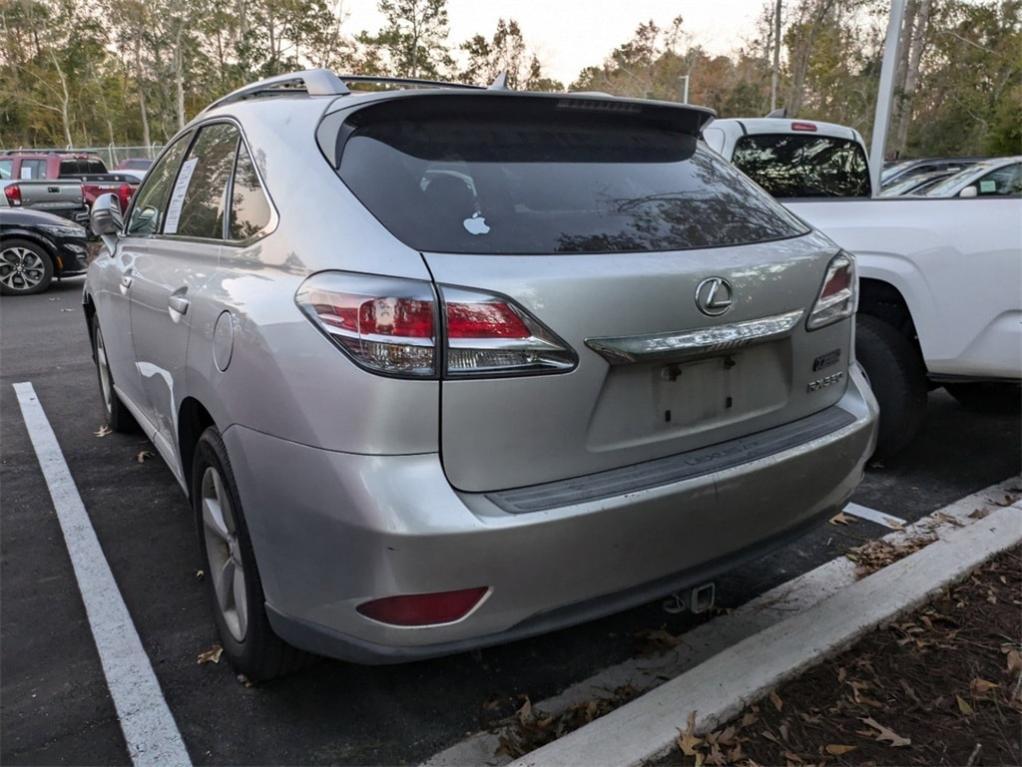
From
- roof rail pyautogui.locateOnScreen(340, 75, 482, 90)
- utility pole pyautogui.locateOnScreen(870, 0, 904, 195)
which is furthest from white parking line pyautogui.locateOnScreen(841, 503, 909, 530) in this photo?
utility pole pyautogui.locateOnScreen(870, 0, 904, 195)

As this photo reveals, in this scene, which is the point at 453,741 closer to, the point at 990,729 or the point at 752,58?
the point at 990,729

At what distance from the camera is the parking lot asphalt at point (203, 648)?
2.34 m

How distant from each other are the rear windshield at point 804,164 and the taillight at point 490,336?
4.00m

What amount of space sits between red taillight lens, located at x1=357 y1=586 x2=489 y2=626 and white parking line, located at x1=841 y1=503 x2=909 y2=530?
2.47m

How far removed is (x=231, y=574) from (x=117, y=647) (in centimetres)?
62

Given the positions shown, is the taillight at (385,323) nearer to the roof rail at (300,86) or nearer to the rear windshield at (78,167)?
the roof rail at (300,86)

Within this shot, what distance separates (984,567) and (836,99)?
138 feet

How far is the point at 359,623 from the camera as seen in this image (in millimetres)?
1892

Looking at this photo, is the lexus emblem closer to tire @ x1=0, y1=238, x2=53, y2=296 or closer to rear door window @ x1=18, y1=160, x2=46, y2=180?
tire @ x1=0, y1=238, x2=53, y2=296

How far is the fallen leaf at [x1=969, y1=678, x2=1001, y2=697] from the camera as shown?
246 cm

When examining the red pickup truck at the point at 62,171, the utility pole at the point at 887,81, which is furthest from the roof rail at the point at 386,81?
the red pickup truck at the point at 62,171

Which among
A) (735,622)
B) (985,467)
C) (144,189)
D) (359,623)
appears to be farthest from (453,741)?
(985,467)

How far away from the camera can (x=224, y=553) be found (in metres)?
2.58

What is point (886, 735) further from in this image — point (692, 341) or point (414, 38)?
point (414, 38)
